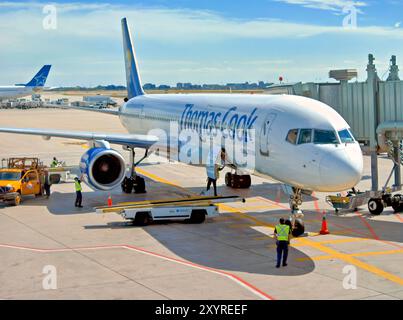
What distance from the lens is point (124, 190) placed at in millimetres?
28312

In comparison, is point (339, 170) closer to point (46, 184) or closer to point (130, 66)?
point (46, 184)

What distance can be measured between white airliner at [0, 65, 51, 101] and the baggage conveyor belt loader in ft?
347

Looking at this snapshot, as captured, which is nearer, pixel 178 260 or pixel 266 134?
pixel 178 260

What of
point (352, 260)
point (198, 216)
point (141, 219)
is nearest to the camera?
point (352, 260)

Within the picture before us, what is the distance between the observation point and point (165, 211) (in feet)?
68.3

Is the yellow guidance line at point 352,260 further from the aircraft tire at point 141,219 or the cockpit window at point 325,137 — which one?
the aircraft tire at point 141,219

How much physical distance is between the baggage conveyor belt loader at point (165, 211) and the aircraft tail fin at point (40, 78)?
106 meters

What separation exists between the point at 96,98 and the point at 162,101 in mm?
112151

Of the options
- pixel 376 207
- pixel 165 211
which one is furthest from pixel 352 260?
pixel 165 211

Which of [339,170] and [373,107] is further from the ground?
[373,107]

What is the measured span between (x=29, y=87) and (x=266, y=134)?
10998 centimetres

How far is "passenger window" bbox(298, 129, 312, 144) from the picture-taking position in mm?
17688
